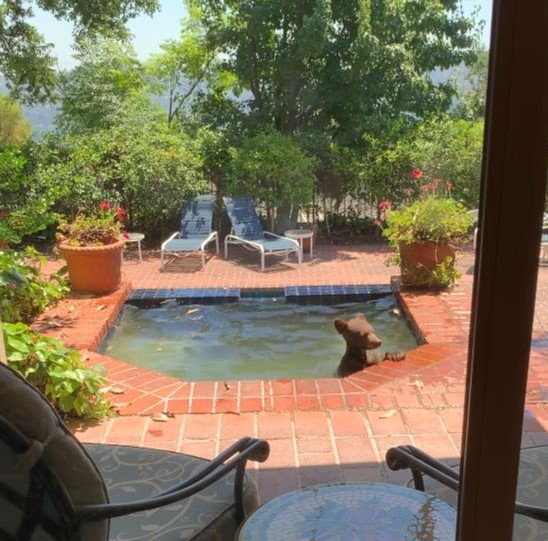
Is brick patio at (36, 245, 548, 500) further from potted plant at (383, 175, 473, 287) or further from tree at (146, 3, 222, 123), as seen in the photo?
tree at (146, 3, 222, 123)

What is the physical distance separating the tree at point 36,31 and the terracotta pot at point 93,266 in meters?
3.50

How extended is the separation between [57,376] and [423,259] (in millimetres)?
3156

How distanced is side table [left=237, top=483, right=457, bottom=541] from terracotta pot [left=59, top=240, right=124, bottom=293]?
3738mm

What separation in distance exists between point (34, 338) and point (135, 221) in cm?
455

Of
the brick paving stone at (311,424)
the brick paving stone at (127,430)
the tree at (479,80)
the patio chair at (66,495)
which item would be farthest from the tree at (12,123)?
the tree at (479,80)

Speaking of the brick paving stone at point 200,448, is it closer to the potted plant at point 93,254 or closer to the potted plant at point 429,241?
the potted plant at point 93,254

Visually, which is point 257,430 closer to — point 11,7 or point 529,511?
point 529,511

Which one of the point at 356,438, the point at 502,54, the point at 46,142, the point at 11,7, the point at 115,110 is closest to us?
the point at 502,54

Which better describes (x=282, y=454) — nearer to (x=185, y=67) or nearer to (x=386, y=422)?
(x=386, y=422)

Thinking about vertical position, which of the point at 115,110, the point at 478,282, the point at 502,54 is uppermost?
→ the point at 115,110

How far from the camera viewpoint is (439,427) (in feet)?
8.33

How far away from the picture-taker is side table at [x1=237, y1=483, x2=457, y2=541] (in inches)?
51.8

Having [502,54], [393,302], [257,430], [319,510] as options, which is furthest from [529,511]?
[393,302]

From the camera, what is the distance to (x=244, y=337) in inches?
175
